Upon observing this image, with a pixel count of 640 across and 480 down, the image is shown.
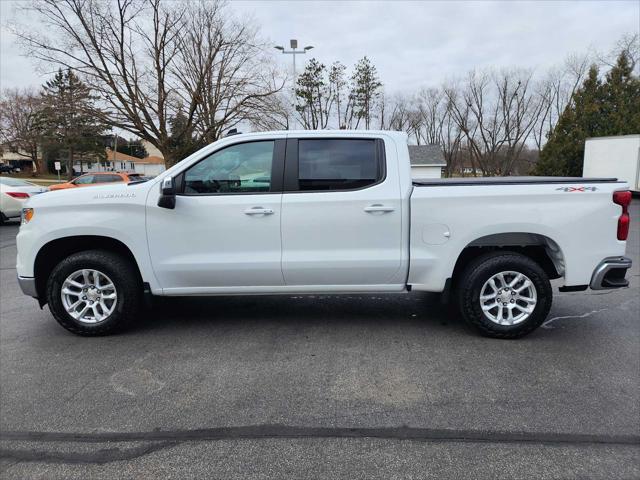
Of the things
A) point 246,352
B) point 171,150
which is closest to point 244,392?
point 246,352

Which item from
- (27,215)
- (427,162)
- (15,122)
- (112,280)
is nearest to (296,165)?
(112,280)

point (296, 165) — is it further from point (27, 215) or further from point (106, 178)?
point (106, 178)

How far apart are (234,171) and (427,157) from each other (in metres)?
41.8

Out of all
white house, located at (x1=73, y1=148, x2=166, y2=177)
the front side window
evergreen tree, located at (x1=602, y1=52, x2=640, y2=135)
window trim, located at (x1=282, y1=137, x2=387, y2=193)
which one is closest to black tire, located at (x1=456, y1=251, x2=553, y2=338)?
window trim, located at (x1=282, y1=137, x2=387, y2=193)

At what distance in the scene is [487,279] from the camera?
4324 millimetres

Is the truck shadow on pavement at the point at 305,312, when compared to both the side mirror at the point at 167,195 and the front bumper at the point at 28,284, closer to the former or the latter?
the front bumper at the point at 28,284

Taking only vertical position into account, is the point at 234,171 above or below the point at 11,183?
above

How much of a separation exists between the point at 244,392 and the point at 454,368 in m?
1.71

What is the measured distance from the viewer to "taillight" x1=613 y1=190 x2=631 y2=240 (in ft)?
13.6

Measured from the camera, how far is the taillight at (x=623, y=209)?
13.6ft

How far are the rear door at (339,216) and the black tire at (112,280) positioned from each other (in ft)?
4.95

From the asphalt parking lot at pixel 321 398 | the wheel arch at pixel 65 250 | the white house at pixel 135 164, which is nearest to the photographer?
the asphalt parking lot at pixel 321 398

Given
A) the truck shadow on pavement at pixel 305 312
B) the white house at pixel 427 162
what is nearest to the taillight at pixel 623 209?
the truck shadow on pavement at pixel 305 312

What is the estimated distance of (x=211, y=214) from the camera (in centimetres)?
432
